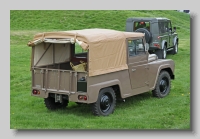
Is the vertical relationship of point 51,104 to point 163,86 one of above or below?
below

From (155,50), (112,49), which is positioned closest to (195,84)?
(112,49)

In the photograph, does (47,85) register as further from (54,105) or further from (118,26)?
(118,26)

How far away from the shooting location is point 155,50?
60.9ft

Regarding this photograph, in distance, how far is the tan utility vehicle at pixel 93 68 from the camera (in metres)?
9.62

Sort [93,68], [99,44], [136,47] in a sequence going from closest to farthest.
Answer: [93,68], [99,44], [136,47]

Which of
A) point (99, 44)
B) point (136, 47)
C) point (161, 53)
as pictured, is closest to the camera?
point (99, 44)

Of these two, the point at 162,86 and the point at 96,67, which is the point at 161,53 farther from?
the point at 96,67

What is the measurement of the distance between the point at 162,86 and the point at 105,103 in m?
2.74

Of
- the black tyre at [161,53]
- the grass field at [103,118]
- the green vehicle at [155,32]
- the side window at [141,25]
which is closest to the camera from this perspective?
the grass field at [103,118]

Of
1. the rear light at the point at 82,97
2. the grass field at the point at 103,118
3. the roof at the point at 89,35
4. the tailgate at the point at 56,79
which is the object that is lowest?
the grass field at the point at 103,118

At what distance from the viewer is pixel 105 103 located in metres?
10.1

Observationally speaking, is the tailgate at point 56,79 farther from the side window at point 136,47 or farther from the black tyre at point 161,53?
the black tyre at point 161,53

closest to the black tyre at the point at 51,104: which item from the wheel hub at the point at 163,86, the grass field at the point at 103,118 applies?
the grass field at the point at 103,118

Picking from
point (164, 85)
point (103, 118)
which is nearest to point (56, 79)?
point (103, 118)
